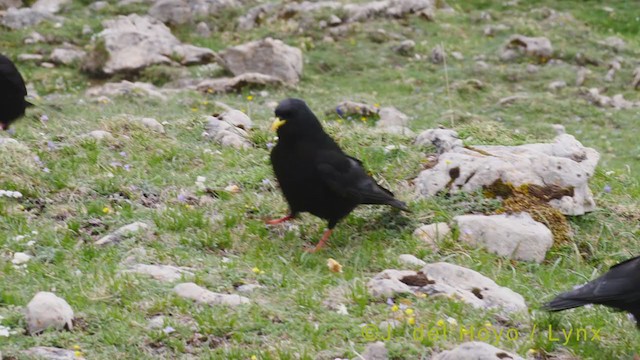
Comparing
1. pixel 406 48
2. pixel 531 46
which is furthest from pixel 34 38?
pixel 531 46

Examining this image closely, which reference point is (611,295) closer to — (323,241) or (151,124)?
(323,241)

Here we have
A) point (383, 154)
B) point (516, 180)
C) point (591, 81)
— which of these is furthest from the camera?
point (591, 81)

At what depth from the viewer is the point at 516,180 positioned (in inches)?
299

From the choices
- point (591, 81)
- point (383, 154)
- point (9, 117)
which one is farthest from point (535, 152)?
point (591, 81)

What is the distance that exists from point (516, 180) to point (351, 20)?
12358 mm

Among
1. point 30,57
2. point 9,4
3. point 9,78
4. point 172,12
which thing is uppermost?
point 9,78

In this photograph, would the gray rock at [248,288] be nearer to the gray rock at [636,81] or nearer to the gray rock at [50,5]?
the gray rock at [636,81]

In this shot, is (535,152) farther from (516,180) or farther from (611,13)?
(611,13)

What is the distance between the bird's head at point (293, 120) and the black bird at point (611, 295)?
241 centimetres

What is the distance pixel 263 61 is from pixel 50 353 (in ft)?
37.4

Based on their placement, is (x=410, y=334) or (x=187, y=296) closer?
(x=410, y=334)

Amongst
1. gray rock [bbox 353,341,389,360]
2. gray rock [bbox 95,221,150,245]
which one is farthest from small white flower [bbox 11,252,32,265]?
gray rock [bbox 353,341,389,360]

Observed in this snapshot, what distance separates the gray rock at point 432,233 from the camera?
6.96 m

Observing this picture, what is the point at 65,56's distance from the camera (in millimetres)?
16438
